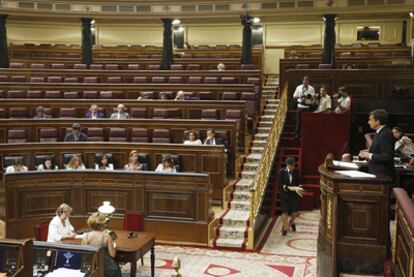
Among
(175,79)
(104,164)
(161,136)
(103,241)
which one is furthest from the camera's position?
(175,79)

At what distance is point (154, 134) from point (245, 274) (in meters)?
3.80

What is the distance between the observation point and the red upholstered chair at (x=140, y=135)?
959cm

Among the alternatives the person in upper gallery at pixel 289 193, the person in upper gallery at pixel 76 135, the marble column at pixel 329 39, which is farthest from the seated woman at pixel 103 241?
the marble column at pixel 329 39

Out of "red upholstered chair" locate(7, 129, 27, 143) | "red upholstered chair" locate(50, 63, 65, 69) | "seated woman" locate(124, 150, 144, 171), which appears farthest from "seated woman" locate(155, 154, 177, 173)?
"red upholstered chair" locate(50, 63, 65, 69)

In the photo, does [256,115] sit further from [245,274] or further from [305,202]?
A: [245,274]

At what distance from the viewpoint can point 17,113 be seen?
34.8ft

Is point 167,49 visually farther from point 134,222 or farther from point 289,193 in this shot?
point 134,222

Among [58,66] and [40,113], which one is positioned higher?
[58,66]

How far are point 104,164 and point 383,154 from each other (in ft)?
16.5

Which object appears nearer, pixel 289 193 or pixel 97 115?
pixel 289 193

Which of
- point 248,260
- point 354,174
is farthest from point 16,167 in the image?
point 354,174

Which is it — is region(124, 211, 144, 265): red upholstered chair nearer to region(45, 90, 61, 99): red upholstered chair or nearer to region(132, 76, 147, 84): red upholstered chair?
region(45, 90, 61, 99): red upholstered chair

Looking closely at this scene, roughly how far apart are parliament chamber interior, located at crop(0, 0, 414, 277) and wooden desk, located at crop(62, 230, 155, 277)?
2 centimetres

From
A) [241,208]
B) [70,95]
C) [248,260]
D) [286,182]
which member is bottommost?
[248,260]
